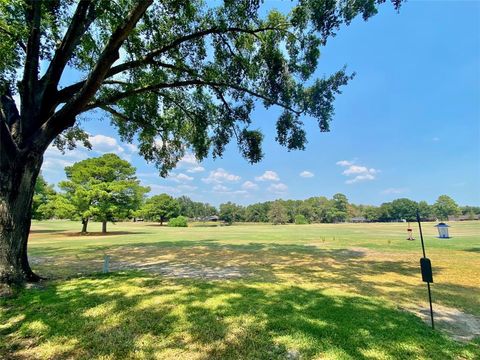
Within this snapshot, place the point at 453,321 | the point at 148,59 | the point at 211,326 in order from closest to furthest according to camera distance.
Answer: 1. the point at 211,326
2. the point at 453,321
3. the point at 148,59

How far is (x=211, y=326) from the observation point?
381 centimetres

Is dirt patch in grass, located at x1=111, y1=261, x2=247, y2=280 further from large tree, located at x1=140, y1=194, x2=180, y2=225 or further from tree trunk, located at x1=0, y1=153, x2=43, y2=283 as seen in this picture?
large tree, located at x1=140, y1=194, x2=180, y2=225

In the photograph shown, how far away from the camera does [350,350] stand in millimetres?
3156

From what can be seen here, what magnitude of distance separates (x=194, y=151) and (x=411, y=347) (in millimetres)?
9602

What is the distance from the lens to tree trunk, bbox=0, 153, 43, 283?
567 centimetres

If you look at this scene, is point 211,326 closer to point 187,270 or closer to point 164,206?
point 187,270

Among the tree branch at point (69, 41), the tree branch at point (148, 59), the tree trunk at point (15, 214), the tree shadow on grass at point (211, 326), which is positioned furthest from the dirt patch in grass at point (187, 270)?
the tree branch at point (69, 41)

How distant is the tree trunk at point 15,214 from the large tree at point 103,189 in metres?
21.2

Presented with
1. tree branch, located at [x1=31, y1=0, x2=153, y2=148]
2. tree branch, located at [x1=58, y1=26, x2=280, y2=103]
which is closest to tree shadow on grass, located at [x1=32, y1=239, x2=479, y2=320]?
tree branch, located at [x1=31, y1=0, x2=153, y2=148]

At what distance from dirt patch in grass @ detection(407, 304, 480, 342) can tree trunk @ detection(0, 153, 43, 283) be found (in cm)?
783

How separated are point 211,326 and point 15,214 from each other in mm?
5065

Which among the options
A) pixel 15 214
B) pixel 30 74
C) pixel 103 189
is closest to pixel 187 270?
pixel 15 214

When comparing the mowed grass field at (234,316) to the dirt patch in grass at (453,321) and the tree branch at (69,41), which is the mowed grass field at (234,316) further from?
the tree branch at (69,41)

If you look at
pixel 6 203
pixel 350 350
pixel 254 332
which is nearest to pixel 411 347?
pixel 350 350
